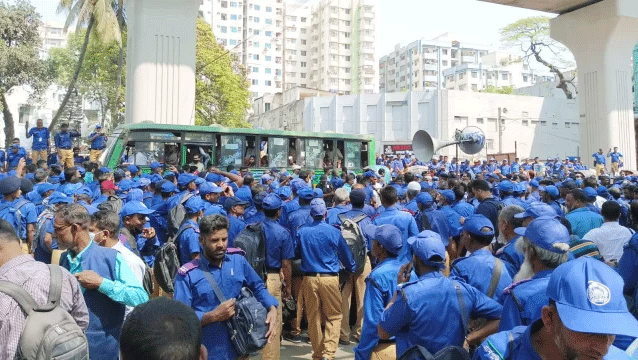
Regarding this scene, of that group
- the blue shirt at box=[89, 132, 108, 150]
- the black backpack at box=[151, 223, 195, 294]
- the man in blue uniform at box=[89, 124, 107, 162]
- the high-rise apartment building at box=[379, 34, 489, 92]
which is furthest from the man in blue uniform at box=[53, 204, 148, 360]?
the high-rise apartment building at box=[379, 34, 489, 92]

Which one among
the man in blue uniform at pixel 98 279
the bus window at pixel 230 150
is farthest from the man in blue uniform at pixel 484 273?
the bus window at pixel 230 150

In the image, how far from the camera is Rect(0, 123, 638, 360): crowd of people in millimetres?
1739

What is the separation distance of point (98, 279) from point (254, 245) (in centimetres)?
277

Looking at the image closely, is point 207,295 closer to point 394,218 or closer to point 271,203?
point 271,203

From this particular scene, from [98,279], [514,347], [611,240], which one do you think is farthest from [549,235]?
[611,240]

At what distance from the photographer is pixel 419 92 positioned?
5134 centimetres

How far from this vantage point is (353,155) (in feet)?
64.1

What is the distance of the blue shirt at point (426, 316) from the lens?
3.12m

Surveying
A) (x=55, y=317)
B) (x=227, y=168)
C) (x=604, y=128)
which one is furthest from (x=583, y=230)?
(x=604, y=128)

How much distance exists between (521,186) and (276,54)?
96.8 m

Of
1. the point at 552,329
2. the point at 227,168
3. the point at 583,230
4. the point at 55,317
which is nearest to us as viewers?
the point at 552,329

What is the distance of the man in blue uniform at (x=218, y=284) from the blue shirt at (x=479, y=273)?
124 centimetres

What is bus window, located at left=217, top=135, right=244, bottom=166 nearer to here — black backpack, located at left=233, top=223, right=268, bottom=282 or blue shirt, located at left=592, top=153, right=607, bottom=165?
black backpack, located at left=233, top=223, right=268, bottom=282

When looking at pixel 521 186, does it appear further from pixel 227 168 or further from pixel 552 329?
pixel 227 168
